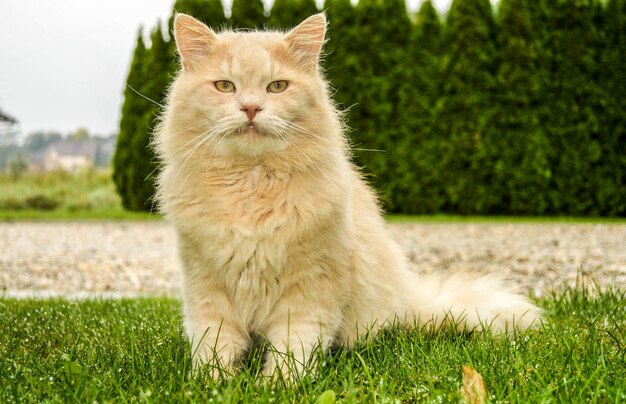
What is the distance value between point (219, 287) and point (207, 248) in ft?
0.52

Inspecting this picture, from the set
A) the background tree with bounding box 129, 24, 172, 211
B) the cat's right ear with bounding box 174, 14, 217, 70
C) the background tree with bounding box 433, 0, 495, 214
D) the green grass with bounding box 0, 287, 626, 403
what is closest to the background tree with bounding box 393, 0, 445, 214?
Answer: the background tree with bounding box 433, 0, 495, 214

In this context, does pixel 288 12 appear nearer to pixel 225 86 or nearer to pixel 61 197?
pixel 61 197

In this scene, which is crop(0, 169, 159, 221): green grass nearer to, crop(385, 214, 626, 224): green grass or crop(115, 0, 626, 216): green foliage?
crop(115, 0, 626, 216): green foliage

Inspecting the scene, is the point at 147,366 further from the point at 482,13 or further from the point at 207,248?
the point at 482,13

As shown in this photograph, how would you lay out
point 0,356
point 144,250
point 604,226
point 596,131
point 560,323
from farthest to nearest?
point 596,131 < point 604,226 < point 144,250 < point 560,323 < point 0,356

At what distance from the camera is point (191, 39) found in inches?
98.3

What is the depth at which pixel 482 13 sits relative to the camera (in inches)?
427

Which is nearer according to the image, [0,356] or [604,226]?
[0,356]

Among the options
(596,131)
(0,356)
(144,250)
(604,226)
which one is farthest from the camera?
(596,131)

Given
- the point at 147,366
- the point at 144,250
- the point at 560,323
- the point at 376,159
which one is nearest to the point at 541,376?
the point at 560,323

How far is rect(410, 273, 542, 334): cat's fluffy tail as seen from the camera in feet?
9.54

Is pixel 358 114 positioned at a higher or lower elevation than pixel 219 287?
higher

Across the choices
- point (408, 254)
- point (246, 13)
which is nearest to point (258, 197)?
point (408, 254)

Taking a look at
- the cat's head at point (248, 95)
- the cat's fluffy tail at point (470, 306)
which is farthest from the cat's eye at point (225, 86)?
the cat's fluffy tail at point (470, 306)
